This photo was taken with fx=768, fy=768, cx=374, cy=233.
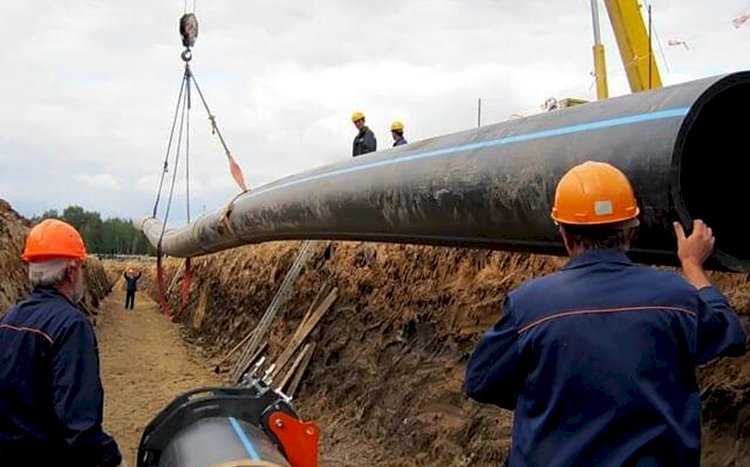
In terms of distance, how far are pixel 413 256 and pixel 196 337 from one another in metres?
10.6

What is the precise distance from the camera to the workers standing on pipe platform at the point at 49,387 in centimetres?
295

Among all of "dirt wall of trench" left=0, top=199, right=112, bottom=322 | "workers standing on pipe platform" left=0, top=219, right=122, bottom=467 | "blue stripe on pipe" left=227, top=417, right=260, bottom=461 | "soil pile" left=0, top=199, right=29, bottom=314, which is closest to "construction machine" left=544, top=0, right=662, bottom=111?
"blue stripe on pipe" left=227, top=417, right=260, bottom=461

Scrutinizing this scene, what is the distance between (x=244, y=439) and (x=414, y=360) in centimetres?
400

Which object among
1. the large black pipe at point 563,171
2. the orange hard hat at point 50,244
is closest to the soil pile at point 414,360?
the large black pipe at point 563,171

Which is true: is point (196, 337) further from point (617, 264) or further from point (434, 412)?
point (617, 264)

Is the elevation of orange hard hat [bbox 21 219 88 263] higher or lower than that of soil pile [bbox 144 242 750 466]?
higher

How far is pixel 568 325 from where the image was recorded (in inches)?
A: 86.7

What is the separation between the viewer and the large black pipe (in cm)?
285

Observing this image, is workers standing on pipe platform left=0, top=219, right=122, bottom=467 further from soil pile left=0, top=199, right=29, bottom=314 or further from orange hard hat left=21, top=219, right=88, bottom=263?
soil pile left=0, top=199, right=29, bottom=314

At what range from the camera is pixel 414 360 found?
693 cm

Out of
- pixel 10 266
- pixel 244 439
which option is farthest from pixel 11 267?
pixel 244 439

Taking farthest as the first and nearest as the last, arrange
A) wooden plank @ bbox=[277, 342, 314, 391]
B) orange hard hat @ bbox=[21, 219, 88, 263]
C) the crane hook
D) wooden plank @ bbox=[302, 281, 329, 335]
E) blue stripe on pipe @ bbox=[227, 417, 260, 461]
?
the crane hook
wooden plank @ bbox=[302, 281, 329, 335]
wooden plank @ bbox=[277, 342, 314, 391]
orange hard hat @ bbox=[21, 219, 88, 263]
blue stripe on pipe @ bbox=[227, 417, 260, 461]

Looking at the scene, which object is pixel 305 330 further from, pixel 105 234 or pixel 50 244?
pixel 105 234

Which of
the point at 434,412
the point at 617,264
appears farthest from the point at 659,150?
the point at 434,412
